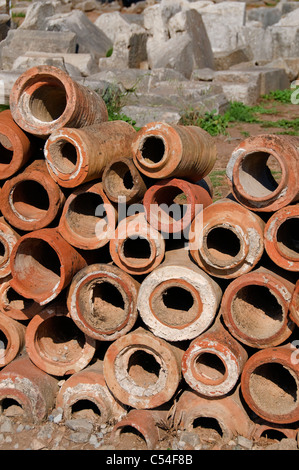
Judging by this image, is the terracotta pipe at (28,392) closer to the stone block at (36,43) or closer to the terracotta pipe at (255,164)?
the terracotta pipe at (255,164)

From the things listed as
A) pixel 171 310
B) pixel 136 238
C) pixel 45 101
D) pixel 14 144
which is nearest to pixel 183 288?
pixel 171 310

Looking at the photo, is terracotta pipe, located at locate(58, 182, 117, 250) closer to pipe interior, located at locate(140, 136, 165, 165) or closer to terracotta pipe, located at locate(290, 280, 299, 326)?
pipe interior, located at locate(140, 136, 165, 165)

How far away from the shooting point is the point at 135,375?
3588 mm

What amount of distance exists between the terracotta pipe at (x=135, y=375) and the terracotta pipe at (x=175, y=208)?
0.72 meters

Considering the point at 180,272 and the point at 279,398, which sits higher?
the point at 180,272

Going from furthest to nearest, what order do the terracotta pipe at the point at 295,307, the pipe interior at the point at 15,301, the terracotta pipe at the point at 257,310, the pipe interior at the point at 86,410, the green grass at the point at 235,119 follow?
the green grass at the point at 235,119, the pipe interior at the point at 15,301, the pipe interior at the point at 86,410, the terracotta pipe at the point at 257,310, the terracotta pipe at the point at 295,307

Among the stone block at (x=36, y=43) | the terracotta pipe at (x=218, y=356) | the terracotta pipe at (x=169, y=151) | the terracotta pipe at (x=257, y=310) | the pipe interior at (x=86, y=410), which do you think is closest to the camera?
the terracotta pipe at (x=257, y=310)

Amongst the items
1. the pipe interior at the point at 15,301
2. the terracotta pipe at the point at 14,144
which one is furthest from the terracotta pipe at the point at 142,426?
the terracotta pipe at the point at 14,144

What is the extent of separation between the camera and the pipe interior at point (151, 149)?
3413 mm

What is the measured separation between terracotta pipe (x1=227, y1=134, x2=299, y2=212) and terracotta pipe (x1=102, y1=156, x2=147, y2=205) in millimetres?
598

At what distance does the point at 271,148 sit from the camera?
3.15 m
